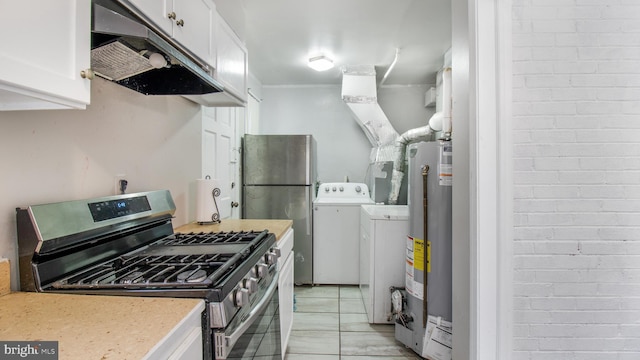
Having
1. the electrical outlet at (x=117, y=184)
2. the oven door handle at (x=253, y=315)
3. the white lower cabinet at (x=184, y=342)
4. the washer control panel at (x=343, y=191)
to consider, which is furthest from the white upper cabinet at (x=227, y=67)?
the washer control panel at (x=343, y=191)

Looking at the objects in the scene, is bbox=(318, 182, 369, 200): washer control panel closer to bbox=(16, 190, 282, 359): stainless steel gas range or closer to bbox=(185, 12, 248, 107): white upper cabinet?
bbox=(185, 12, 248, 107): white upper cabinet

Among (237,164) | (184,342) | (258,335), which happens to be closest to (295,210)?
(237,164)

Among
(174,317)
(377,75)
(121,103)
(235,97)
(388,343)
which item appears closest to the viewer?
(174,317)

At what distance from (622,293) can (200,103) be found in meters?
2.48

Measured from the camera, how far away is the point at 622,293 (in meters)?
1.23

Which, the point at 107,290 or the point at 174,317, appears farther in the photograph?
the point at 107,290

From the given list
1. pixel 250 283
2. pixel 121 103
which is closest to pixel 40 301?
pixel 250 283

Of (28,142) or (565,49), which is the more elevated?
(565,49)

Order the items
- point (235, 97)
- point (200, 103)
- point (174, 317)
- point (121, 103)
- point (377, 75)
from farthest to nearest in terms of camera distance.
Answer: point (377, 75)
point (200, 103)
point (235, 97)
point (121, 103)
point (174, 317)

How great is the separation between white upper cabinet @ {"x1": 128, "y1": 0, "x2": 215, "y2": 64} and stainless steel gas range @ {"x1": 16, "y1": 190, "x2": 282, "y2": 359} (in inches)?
27.0

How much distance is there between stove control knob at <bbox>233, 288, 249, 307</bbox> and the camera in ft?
2.65

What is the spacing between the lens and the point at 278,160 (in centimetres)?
297

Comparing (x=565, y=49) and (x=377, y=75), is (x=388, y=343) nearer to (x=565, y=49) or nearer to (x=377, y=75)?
(x=565, y=49)

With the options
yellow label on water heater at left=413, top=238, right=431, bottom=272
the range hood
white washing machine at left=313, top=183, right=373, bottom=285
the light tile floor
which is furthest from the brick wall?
white washing machine at left=313, top=183, right=373, bottom=285
